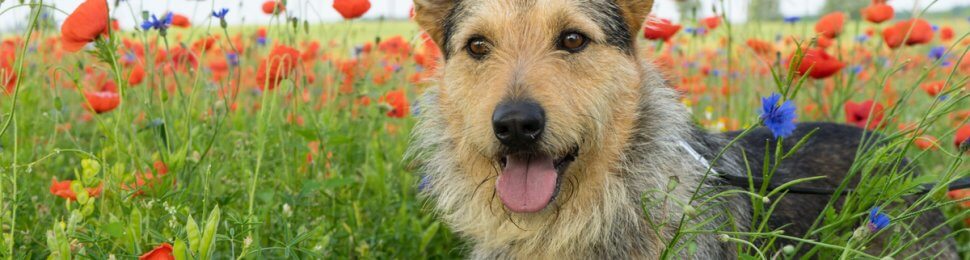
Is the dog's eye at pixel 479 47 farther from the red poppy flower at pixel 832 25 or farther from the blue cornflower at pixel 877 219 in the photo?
the red poppy flower at pixel 832 25

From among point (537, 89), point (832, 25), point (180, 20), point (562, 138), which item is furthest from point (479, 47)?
point (832, 25)

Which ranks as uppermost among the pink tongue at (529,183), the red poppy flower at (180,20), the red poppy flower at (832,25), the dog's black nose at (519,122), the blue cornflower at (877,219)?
the red poppy flower at (180,20)

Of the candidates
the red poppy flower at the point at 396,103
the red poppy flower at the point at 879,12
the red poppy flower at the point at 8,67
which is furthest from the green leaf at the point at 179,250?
the red poppy flower at the point at 879,12

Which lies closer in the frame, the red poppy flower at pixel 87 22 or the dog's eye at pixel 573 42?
the red poppy flower at pixel 87 22

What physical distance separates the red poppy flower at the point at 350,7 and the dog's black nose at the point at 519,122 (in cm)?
147

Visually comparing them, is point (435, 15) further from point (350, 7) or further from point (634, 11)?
point (634, 11)

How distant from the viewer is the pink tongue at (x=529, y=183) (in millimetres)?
2758

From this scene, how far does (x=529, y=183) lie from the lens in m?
2.79

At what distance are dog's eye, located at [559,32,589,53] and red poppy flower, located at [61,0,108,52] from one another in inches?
62.9

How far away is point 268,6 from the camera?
4117mm

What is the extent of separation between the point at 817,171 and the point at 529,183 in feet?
5.43

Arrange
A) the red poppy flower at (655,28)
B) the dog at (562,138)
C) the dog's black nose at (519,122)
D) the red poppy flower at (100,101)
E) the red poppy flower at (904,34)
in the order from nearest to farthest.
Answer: the dog's black nose at (519,122) < the dog at (562,138) < the red poppy flower at (100,101) < the red poppy flower at (655,28) < the red poppy flower at (904,34)

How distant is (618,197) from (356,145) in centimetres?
171

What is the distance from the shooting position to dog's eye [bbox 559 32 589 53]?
300cm
